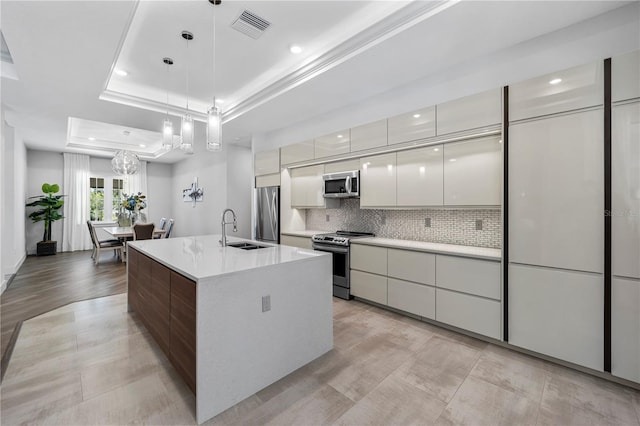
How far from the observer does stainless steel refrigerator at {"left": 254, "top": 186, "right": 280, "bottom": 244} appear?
501 centimetres

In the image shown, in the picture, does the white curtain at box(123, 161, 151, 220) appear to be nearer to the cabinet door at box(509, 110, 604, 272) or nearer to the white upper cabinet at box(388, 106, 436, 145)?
the white upper cabinet at box(388, 106, 436, 145)

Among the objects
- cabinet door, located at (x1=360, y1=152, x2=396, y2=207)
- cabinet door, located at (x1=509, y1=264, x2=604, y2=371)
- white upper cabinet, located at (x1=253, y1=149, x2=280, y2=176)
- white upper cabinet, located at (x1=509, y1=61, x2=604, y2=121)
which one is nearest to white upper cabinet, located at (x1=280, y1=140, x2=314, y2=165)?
white upper cabinet, located at (x1=253, y1=149, x2=280, y2=176)

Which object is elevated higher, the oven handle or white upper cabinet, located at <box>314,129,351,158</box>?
white upper cabinet, located at <box>314,129,351,158</box>

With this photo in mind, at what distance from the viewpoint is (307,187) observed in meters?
4.66

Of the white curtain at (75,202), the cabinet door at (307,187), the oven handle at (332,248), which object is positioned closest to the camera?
the oven handle at (332,248)

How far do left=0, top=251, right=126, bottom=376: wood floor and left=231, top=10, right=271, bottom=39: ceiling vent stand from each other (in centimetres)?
337

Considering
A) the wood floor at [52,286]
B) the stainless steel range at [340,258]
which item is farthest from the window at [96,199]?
the stainless steel range at [340,258]

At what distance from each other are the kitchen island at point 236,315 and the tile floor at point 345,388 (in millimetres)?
146

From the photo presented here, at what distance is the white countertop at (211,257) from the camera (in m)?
1.79

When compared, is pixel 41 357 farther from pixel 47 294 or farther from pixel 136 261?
pixel 47 294

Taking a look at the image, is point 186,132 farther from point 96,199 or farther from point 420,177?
point 96,199

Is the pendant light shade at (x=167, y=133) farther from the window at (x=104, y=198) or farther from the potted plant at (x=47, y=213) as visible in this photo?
the window at (x=104, y=198)

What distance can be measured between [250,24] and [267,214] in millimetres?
3162

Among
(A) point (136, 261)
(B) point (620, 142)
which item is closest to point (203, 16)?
(A) point (136, 261)
